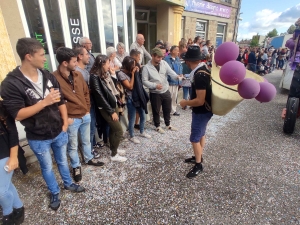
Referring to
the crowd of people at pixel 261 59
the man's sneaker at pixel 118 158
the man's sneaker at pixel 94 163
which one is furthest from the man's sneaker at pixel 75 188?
the crowd of people at pixel 261 59

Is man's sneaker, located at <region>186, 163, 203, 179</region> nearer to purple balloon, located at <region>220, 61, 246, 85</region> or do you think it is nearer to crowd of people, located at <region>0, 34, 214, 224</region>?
crowd of people, located at <region>0, 34, 214, 224</region>

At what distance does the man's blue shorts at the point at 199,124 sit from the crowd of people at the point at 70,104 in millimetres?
13

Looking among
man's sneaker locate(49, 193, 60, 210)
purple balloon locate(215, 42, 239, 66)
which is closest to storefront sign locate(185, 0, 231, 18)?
purple balloon locate(215, 42, 239, 66)

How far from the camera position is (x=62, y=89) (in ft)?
7.02

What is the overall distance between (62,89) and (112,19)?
12.5 feet

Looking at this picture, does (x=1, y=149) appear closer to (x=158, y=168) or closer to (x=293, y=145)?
(x=158, y=168)

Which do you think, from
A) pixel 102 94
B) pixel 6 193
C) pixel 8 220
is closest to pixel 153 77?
pixel 102 94

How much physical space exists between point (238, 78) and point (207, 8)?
10.8 m

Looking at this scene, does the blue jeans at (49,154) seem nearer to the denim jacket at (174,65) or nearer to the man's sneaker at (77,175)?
the man's sneaker at (77,175)

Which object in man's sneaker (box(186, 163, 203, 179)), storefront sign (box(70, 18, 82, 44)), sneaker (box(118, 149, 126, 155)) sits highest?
storefront sign (box(70, 18, 82, 44))

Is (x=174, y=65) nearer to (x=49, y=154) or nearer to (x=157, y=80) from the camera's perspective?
(x=157, y=80)

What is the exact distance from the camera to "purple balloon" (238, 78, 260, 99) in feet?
5.50

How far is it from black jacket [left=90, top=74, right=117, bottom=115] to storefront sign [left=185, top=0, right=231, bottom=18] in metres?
8.75

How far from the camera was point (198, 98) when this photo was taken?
2191mm
